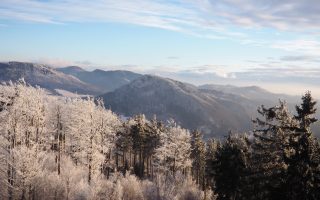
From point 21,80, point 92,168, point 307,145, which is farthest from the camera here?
point 21,80

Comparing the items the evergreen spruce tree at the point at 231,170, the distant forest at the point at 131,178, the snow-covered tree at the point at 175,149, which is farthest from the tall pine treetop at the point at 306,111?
the snow-covered tree at the point at 175,149

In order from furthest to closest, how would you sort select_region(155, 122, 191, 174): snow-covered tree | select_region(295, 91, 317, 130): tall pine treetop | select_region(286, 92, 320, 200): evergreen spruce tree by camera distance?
select_region(155, 122, 191, 174): snow-covered tree, select_region(295, 91, 317, 130): tall pine treetop, select_region(286, 92, 320, 200): evergreen spruce tree

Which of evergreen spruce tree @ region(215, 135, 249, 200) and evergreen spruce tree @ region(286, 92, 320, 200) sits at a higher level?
evergreen spruce tree @ region(286, 92, 320, 200)

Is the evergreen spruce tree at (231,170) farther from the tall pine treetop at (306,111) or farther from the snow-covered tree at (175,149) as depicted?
the snow-covered tree at (175,149)

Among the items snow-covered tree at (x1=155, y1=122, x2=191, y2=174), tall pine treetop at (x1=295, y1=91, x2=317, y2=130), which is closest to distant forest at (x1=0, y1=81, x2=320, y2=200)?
tall pine treetop at (x1=295, y1=91, x2=317, y2=130)

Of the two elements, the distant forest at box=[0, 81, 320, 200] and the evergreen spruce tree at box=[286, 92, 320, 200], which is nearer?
the evergreen spruce tree at box=[286, 92, 320, 200]

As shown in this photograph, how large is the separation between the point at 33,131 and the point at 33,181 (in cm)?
1168

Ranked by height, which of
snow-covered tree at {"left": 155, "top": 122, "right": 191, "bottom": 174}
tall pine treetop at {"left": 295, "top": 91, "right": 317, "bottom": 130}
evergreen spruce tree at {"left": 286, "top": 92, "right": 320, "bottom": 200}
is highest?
tall pine treetop at {"left": 295, "top": 91, "right": 317, "bottom": 130}

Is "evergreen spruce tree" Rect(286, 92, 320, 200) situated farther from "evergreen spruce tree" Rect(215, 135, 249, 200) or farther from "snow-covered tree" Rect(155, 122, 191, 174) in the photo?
"snow-covered tree" Rect(155, 122, 191, 174)

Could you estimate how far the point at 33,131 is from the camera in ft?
210

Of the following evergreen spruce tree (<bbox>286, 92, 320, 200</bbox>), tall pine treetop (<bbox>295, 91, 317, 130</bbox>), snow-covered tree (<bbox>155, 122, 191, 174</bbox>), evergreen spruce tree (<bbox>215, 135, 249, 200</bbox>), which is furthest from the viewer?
snow-covered tree (<bbox>155, 122, 191, 174</bbox>)

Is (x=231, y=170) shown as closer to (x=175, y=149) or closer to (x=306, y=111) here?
(x=306, y=111)

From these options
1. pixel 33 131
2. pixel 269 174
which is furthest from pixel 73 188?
pixel 269 174

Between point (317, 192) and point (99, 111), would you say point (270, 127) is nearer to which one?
point (317, 192)
